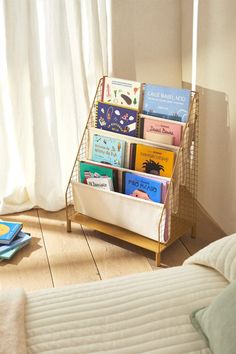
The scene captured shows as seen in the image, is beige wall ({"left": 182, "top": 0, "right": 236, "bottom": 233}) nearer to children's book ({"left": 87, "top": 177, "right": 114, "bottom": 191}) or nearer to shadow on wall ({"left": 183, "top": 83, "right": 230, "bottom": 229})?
shadow on wall ({"left": 183, "top": 83, "right": 230, "bottom": 229})

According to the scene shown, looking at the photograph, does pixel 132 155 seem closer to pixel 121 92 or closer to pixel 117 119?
pixel 117 119

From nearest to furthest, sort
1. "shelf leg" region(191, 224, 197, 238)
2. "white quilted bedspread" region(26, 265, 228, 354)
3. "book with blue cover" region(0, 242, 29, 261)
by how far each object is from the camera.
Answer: "white quilted bedspread" region(26, 265, 228, 354) → "book with blue cover" region(0, 242, 29, 261) → "shelf leg" region(191, 224, 197, 238)

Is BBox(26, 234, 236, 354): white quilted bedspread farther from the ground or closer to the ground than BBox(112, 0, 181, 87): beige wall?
closer to the ground

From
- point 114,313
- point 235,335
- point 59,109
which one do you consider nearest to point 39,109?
point 59,109

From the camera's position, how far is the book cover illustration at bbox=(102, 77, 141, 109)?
2.54 m

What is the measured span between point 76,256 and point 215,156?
0.80 meters

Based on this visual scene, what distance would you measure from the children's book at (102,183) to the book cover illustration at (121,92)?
1.14 feet

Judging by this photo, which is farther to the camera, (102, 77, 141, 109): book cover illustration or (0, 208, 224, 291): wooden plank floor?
(102, 77, 141, 109): book cover illustration

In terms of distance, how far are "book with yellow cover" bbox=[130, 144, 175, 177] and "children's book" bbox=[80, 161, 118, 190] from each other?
9cm

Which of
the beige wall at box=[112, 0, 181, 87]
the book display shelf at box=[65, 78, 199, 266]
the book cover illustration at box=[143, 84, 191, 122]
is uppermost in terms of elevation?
the beige wall at box=[112, 0, 181, 87]

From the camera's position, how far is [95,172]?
8.54ft

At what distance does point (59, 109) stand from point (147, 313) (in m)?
1.65

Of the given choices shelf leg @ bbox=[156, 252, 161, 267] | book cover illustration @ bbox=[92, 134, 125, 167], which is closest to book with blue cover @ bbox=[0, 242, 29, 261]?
book cover illustration @ bbox=[92, 134, 125, 167]

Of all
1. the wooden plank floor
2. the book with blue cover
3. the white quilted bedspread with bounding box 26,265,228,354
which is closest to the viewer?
the white quilted bedspread with bounding box 26,265,228,354
